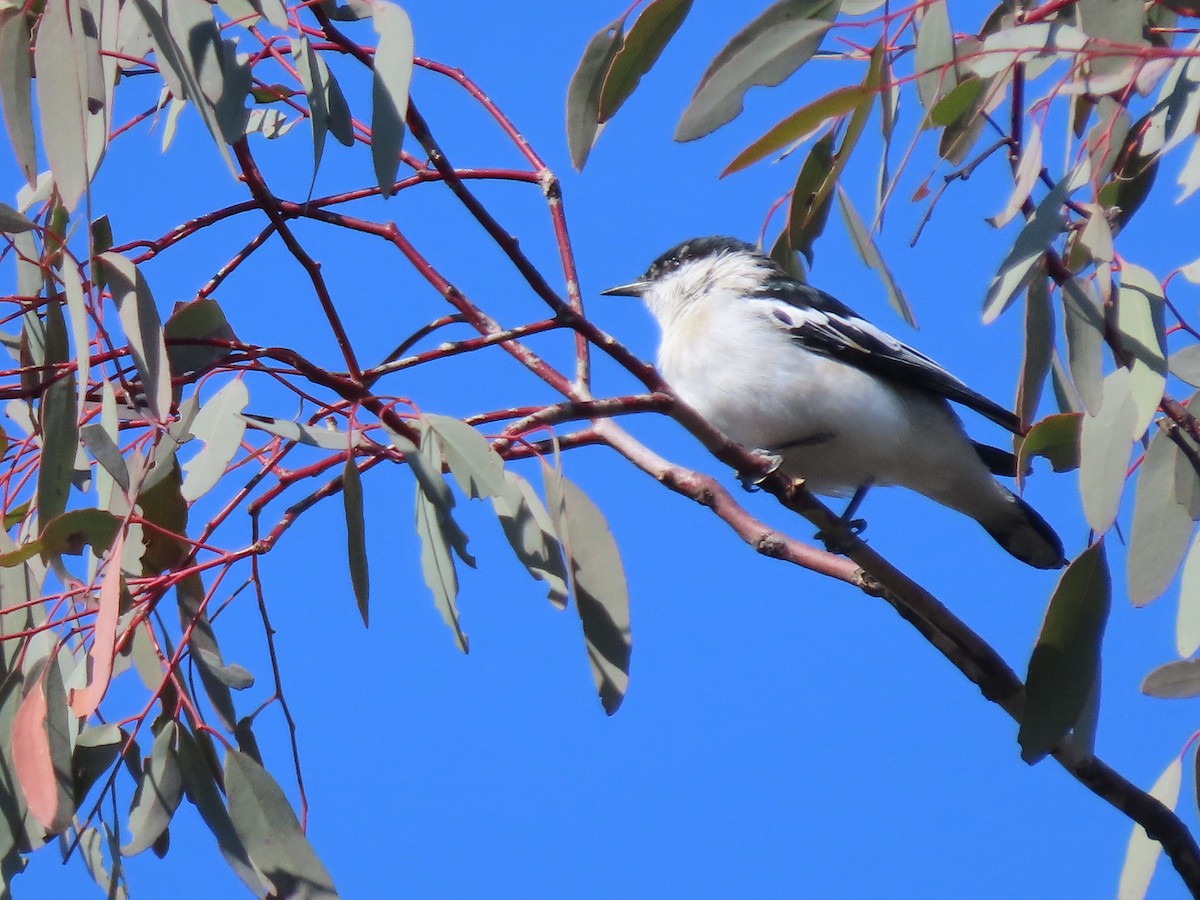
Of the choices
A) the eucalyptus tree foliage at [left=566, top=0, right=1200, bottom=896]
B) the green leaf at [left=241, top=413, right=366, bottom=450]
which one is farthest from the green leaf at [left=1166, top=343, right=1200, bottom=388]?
the green leaf at [left=241, top=413, right=366, bottom=450]

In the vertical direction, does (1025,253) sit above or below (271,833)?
above

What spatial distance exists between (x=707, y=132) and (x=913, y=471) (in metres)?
1.59

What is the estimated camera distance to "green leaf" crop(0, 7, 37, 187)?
167 cm

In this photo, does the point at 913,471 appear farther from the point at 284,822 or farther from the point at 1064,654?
the point at 284,822

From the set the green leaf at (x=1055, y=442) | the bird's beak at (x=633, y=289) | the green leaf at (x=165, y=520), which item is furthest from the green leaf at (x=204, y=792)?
the bird's beak at (x=633, y=289)

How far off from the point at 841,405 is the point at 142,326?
1.91 metres

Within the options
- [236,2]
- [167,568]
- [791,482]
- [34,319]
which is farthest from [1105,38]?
[34,319]

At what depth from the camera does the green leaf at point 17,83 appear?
1.67 meters

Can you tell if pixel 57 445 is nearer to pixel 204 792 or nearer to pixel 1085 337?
pixel 204 792

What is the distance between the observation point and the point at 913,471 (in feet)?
10.5

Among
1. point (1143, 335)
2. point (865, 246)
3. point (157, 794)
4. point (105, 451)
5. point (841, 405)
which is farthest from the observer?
point (841, 405)

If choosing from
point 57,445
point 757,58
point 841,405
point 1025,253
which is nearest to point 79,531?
point 57,445

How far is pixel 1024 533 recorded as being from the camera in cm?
316

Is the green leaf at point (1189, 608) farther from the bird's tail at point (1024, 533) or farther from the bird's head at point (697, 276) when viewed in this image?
the bird's head at point (697, 276)
